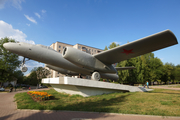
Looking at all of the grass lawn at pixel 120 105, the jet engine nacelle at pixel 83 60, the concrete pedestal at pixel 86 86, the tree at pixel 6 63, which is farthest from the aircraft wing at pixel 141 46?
the tree at pixel 6 63

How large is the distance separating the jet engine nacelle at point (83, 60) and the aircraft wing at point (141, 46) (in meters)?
0.63

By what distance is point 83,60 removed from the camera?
10.9 meters

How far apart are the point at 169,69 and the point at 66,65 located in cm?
5149

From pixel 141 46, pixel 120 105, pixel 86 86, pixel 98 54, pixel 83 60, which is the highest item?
pixel 141 46

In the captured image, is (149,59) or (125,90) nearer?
(125,90)

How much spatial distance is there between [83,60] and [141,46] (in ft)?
18.2

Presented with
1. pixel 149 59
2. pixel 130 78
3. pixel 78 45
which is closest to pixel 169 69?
pixel 149 59

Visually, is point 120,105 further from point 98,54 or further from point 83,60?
point 98,54

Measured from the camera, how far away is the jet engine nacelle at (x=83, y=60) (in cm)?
1027

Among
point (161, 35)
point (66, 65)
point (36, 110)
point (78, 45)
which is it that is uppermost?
point (78, 45)

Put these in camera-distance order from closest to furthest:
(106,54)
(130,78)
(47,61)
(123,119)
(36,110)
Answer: (123,119) → (36,110) → (106,54) → (47,61) → (130,78)

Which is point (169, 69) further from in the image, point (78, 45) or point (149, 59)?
point (78, 45)

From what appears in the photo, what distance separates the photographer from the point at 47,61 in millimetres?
11984

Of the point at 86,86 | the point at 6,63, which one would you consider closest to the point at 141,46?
the point at 86,86
